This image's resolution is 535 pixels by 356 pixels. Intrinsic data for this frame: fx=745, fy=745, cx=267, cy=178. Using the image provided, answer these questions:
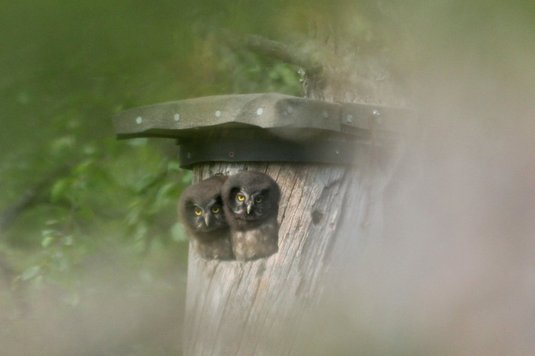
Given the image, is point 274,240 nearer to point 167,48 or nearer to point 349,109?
point 349,109

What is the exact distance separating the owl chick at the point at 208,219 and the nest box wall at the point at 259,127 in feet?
0.30

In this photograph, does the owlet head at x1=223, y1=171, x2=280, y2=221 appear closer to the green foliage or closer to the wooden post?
the wooden post

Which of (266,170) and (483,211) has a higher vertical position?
(266,170)

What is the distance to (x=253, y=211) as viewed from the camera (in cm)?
213

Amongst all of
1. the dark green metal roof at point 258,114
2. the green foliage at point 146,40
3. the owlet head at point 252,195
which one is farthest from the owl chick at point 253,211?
the green foliage at point 146,40

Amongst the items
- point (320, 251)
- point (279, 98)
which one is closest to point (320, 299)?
point (320, 251)

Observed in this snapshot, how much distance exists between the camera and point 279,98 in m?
1.70

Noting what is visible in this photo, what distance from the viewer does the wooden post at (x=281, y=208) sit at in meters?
1.82

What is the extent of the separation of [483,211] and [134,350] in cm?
238

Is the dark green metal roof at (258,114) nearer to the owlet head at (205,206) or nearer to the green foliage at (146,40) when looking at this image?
the owlet head at (205,206)

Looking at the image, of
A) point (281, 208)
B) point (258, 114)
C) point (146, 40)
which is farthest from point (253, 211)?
point (146, 40)

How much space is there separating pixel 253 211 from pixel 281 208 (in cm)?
8

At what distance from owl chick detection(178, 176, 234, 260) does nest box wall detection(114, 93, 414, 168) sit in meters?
0.09

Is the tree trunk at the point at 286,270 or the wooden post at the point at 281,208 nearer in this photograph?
the wooden post at the point at 281,208
